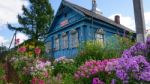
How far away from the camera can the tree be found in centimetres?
4131

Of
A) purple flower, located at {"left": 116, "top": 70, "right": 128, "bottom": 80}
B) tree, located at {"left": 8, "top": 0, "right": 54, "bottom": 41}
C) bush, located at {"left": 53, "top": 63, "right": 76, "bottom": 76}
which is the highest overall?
tree, located at {"left": 8, "top": 0, "right": 54, "bottom": 41}

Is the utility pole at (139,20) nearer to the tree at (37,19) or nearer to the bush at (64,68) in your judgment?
the bush at (64,68)

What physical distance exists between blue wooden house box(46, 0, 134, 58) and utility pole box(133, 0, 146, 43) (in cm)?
1881

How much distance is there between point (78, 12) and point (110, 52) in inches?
583

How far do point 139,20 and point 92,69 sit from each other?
2.29m

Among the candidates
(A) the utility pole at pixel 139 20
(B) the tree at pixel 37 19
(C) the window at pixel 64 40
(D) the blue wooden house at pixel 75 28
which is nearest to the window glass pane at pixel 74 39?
(D) the blue wooden house at pixel 75 28

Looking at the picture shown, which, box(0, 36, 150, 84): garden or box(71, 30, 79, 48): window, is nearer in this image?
box(0, 36, 150, 84): garden

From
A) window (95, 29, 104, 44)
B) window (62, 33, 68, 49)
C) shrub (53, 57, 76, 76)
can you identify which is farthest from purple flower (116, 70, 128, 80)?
window (62, 33, 68, 49)

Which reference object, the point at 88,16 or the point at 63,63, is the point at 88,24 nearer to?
the point at 88,16

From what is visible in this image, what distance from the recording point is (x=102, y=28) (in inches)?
1157

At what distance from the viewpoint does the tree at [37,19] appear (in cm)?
4131

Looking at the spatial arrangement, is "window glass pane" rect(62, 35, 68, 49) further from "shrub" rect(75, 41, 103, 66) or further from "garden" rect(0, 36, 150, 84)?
"shrub" rect(75, 41, 103, 66)

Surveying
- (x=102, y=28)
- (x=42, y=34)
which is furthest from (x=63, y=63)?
(x=42, y=34)

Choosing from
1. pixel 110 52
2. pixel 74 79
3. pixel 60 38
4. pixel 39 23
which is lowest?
pixel 74 79
